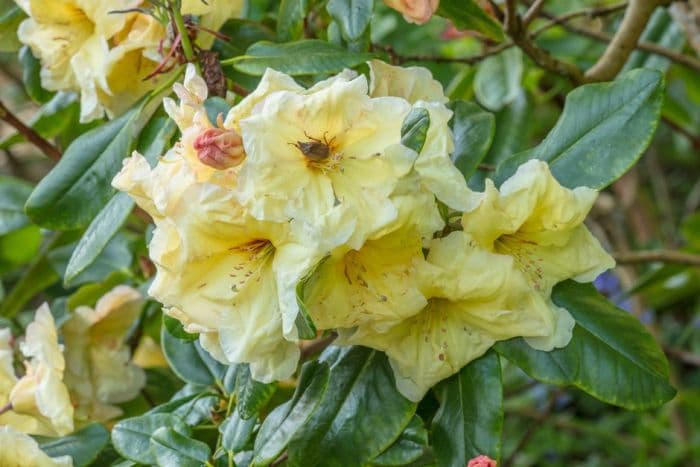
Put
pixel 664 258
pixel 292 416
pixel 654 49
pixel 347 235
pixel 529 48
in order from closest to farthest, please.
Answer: pixel 347 235 < pixel 292 416 < pixel 529 48 < pixel 654 49 < pixel 664 258

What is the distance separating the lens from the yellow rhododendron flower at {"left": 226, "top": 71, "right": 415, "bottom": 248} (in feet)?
2.54

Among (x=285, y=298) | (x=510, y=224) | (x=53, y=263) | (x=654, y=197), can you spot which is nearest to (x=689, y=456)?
(x=654, y=197)

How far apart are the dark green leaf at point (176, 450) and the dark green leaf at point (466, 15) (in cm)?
53

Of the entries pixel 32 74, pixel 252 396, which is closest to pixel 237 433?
pixel 252 396

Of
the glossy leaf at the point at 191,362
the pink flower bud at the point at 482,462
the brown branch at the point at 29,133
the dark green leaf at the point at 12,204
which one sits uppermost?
the pink flower bud at the point at 482,462

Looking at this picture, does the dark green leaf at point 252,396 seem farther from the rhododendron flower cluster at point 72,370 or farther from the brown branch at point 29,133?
the brown branch at point 29,133

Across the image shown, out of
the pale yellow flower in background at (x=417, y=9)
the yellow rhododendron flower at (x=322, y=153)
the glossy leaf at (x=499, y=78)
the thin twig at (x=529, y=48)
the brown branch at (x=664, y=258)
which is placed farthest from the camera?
the brown branch at (x=664, y=258)

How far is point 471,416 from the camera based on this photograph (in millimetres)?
908

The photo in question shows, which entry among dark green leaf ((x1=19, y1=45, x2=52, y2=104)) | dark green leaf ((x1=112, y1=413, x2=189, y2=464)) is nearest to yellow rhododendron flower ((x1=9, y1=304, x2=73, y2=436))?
dark green leaf ((x1=112, y1=413, x2=189, y2=464))

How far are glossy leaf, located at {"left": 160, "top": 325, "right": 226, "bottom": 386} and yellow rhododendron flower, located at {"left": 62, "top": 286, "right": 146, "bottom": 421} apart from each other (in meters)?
0.15

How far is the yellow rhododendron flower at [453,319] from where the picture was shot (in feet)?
2.86

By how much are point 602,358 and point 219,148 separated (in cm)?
39

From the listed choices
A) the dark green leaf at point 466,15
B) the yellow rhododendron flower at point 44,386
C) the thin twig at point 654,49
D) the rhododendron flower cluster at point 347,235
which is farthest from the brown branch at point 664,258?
the yellow rhododendron flower at point 44,386

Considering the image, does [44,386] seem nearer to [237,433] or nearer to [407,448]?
[237,433]
